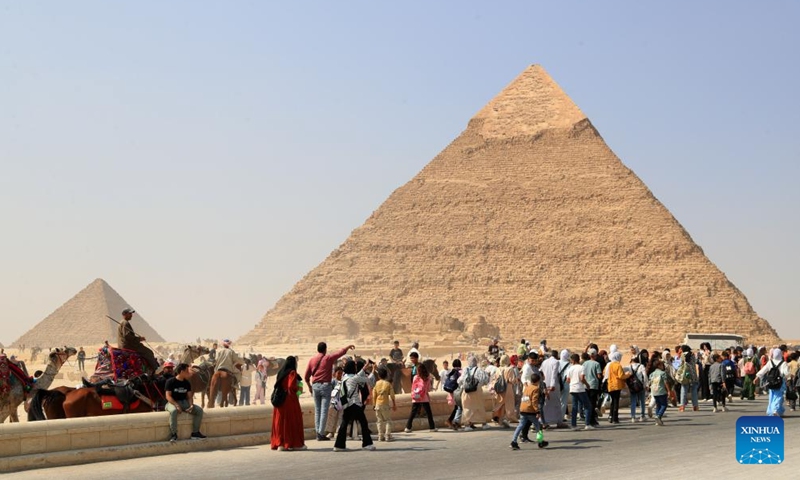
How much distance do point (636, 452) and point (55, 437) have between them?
536 centimetres

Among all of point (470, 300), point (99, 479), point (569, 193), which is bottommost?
point (99, 479)

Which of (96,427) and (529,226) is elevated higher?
(529,226)

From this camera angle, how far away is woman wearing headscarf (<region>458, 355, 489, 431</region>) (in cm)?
1543

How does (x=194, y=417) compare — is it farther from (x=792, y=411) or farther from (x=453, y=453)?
(x=792, y=411)

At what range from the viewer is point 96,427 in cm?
1181

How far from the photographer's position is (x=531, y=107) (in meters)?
133

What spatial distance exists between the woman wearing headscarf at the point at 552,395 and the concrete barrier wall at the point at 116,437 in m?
3.77

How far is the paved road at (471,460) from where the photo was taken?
11.1 meters

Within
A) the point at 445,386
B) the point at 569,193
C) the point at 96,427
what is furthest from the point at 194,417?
→ the point at 569,193

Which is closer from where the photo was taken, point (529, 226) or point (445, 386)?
point (445, 386)

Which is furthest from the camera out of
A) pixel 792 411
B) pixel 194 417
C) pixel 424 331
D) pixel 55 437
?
pixel 424 331

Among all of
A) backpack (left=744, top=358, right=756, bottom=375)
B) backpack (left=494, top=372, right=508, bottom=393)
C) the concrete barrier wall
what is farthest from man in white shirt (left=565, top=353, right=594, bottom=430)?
backpack (left=744, top=358, right=756, bottom=375)

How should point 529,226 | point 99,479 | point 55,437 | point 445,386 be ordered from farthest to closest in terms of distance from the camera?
point 529,226 < point 445,386 < point 55,437 < point 99,479

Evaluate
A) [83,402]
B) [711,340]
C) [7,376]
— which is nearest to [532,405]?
[83,402]
